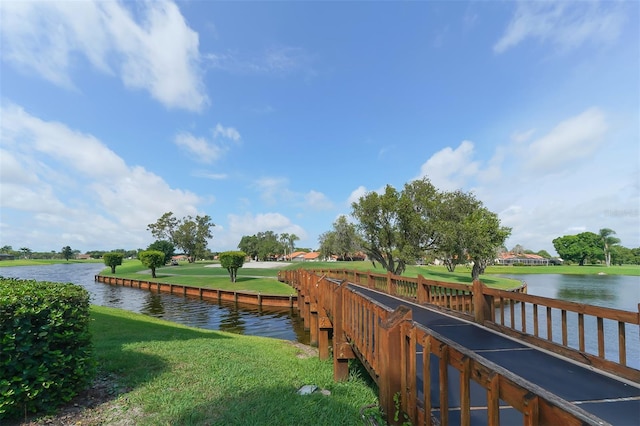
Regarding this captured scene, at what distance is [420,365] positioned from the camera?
427 cm

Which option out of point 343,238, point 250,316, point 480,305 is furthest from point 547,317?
point 343,238

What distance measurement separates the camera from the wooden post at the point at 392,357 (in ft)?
10.1

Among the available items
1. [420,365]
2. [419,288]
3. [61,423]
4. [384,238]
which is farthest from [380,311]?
[384,238]

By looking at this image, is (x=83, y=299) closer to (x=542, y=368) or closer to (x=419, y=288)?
(x=542, y=368)

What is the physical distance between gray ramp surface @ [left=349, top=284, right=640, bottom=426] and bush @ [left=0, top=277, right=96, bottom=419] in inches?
168

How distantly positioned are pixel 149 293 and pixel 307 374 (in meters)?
29.0

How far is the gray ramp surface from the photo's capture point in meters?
3.02

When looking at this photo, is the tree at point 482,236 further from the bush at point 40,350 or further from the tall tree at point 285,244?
the tall tree at point 285,244

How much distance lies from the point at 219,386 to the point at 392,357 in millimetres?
2914

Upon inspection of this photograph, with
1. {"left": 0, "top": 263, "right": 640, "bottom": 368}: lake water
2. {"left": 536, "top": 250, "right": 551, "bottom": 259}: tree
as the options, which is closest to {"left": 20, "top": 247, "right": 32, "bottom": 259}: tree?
{"left": 0, "top": 263, "right": 640, "bottom": 368}: lake water

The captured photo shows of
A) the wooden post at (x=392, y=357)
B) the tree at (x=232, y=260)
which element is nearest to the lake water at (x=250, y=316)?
the tree at (x=232, y=260)

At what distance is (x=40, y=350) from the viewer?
375 centimetres

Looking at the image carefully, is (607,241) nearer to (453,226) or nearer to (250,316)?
(453,226)

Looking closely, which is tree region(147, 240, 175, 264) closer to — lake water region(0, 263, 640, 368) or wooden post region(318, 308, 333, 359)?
lake water region(0, 263, 640, 368)
